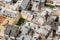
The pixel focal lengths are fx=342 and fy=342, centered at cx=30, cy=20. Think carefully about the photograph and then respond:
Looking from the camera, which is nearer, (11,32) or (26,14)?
Result: (11,32)

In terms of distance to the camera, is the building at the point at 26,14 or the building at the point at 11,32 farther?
the building at the point at 26,14

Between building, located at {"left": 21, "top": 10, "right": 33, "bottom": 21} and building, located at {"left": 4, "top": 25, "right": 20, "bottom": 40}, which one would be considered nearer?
building, located at {"left": 4, "top": 25, "right": 20, "bottom": 40}

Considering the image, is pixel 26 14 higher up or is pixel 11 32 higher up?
pixel 26 14

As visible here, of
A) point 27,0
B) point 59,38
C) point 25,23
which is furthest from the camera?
point 27,0

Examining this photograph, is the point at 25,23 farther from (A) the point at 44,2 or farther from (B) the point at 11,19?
(A) the point at 44,2

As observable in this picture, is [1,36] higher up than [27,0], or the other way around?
[27,0]

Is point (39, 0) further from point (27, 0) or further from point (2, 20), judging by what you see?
point (2, 20)

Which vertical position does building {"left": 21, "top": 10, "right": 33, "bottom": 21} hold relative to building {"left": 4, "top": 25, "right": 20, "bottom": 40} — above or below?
above

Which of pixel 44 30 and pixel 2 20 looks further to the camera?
pixel 2 20

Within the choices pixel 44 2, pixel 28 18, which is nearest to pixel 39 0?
pixel 44 2

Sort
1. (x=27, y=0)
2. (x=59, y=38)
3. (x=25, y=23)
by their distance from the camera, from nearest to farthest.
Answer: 1. (x=59, y=38)
2. (x=25, y=23)
3. (x=27, y=0)

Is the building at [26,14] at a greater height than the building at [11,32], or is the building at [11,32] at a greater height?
the building at [26,14]
